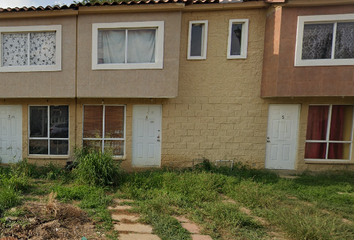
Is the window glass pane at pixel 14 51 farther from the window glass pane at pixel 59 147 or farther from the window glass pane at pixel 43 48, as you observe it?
the window glass pane at pixel 59 147

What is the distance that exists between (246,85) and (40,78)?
22.7 ft

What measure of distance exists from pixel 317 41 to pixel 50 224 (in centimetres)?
814

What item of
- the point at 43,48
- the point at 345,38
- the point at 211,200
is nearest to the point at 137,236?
the point at 211,200

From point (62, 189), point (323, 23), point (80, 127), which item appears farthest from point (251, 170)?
point (80, 127)

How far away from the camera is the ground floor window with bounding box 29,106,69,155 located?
6902mm

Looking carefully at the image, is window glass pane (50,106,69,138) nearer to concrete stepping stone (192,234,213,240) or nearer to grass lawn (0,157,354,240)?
grass lawn (0,157,354,240)

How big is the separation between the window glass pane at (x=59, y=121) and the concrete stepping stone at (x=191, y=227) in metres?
5.57

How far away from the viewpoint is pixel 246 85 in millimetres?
6594

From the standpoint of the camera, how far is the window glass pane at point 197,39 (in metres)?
6.56

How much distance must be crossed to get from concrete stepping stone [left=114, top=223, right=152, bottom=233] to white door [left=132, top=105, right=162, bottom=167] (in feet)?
11.1

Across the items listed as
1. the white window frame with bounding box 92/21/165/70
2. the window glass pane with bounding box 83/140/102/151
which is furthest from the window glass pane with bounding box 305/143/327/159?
the window glass pane with bounding box 83/140/102/151

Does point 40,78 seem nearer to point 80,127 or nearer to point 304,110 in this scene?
point 80,127

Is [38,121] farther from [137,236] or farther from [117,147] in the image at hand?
[137,236]

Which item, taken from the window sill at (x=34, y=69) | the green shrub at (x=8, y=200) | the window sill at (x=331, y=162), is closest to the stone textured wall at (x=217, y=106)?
the window sill at (x=331, y=162)
